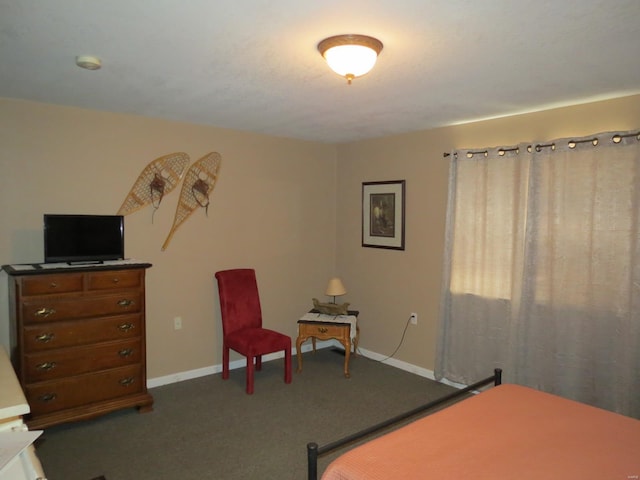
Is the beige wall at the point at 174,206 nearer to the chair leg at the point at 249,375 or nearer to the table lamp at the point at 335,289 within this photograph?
the table lamp at the point at 335,289

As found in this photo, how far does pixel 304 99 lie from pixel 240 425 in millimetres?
2490

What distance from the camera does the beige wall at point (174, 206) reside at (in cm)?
338

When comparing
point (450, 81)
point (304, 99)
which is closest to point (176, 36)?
point (304, 99)

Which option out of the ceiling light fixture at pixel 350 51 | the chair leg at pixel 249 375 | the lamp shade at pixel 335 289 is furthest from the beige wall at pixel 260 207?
the ceiling light fixture at pixel 350 51

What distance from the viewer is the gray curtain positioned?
9.72 ft

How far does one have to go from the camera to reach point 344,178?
5223mm

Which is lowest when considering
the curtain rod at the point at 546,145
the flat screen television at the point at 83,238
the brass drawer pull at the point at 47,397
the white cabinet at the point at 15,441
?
the brass drawer pull at the point at 47,397

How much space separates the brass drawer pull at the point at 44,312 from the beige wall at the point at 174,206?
1.87 feet

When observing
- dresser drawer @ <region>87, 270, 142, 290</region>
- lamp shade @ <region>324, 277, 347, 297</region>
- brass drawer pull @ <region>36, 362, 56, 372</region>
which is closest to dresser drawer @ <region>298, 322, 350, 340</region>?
lamp shade @ <region>324, 277, 347, 297</region>

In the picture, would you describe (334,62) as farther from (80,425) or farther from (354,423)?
(80,425)

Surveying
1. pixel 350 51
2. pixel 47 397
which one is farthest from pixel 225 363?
pixel 350 51

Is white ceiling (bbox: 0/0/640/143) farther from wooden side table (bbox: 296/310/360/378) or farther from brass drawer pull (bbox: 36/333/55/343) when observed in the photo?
wooden side table (bbox: 296/310/360/378)

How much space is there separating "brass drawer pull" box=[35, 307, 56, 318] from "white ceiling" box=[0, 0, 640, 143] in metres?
1.52

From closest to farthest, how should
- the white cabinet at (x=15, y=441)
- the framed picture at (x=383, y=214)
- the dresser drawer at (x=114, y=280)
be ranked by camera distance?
the white cabinet at (x=15, y=441) → the dresser drawer at (x=114, y=280) → the framed picture at (x=383, y=214)
